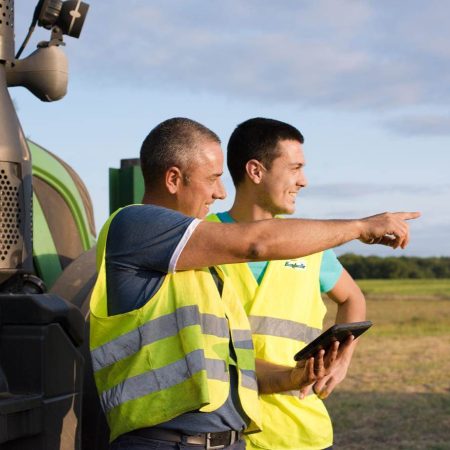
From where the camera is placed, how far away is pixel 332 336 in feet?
8.65

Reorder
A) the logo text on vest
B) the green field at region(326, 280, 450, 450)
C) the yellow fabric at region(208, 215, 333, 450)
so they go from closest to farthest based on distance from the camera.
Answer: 1. the yellow fabric at region(208, 215, 333, 450)
2. the logo text on vest
3. the green field at region(326, 280, 450, 450)

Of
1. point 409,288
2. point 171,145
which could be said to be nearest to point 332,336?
point 171,145

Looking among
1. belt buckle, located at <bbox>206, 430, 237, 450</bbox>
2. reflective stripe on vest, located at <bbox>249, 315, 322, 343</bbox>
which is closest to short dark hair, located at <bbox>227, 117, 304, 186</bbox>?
reflective stripe on vest, located at <bbox>249, 315, 322, 343</bbox>

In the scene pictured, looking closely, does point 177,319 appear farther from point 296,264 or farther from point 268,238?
point 296,264

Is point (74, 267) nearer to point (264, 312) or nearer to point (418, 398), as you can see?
point (264, 312)

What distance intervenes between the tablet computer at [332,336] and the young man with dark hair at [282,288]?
143 mm

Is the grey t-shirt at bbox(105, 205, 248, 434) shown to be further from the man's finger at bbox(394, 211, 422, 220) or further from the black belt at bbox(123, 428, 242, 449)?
the man's finger at bbox(394, 211, 422, 220)

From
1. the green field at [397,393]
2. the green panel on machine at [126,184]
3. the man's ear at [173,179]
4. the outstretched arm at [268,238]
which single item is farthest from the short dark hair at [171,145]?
the green field at [397,393]

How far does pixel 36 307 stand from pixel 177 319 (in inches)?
21.3

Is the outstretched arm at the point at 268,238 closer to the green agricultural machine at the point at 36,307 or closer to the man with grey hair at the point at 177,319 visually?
the man with grey hair at the point at 177,319

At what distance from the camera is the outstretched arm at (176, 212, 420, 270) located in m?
2.51

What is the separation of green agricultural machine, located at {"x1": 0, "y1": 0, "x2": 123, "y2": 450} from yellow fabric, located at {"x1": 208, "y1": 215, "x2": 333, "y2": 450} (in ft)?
1.66

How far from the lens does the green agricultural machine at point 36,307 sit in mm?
2816

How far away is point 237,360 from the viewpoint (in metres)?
2.66
